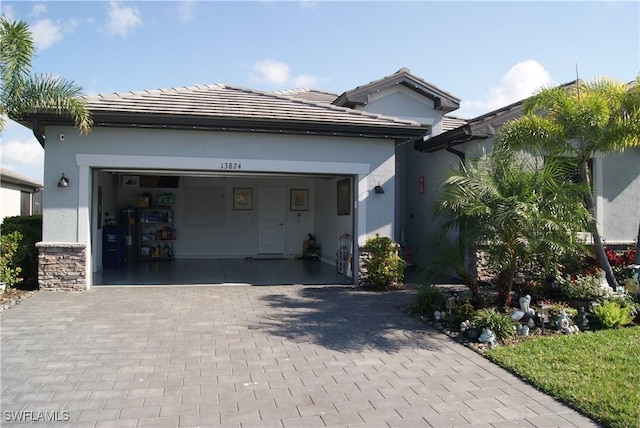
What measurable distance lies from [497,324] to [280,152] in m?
6.02

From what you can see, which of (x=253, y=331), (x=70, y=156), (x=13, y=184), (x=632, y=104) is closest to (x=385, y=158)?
(x=632, y=104)

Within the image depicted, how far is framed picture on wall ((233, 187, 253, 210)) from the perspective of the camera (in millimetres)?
16688

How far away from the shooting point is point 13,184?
20.1m

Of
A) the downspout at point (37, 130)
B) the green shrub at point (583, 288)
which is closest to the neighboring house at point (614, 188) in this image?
the green shrub at point (583, 288)

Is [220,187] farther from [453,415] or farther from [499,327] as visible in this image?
[453,415]

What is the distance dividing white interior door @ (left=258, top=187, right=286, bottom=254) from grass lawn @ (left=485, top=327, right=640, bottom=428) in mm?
11434

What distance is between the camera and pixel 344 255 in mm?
12547

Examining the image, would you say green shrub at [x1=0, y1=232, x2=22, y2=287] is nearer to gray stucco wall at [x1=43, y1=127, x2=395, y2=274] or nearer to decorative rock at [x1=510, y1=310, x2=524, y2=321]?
gray stucco wall at [x1=43, y1=127, x2=395, y2=274]

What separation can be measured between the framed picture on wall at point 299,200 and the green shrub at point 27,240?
8.48 metres

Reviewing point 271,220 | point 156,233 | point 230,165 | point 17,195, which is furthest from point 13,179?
point 230,165

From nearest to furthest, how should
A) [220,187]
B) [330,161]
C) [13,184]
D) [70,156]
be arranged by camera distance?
[70,156]
[330,161]
[220,187]
[13,184]

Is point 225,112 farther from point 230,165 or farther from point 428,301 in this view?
point 428,301

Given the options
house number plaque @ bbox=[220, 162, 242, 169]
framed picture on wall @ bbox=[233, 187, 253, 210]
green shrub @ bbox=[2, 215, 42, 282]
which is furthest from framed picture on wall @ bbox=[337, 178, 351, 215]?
green shrub @ bbox=[2, 215, 42, 282]

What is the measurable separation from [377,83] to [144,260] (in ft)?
31.0
